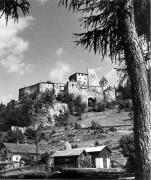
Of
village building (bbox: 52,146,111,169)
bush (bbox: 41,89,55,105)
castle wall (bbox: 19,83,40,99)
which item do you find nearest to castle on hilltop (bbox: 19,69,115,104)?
castle wall (bbox: 19,83,40,99)

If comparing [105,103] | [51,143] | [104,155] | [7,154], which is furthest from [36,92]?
[104,155]

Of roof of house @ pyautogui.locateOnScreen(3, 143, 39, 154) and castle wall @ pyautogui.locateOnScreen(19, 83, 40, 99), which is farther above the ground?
castle wall @ pyautogui.locateOnScreen(19, 83, 40, 99)

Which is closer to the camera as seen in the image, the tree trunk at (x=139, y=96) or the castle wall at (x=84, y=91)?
the tree trunk at (x=139, y=96)

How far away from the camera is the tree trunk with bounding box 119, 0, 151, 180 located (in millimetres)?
6609

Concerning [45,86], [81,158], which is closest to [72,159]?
[81,158]

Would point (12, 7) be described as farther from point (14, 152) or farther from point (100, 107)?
point (100, 107)

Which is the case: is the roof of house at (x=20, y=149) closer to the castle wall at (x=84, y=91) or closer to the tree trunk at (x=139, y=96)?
the tree trunk at (x=139, y=96)

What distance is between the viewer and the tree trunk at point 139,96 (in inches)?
260

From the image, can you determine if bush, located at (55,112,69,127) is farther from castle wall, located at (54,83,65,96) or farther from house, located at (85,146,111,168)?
house, located at (85,146,111,168)

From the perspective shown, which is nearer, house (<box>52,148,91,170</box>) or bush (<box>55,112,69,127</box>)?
house (<box>52,148,91,170</box>)

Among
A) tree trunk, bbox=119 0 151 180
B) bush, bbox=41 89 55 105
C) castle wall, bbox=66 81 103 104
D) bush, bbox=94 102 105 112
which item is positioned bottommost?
tree trunk, bbox=119 0 151 180

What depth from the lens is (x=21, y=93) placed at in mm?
119500

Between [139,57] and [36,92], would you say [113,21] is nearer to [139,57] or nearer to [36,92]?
[139,57]

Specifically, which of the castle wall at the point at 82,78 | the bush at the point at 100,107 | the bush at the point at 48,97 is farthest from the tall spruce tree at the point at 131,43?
the castle wall at the point at 82,78
